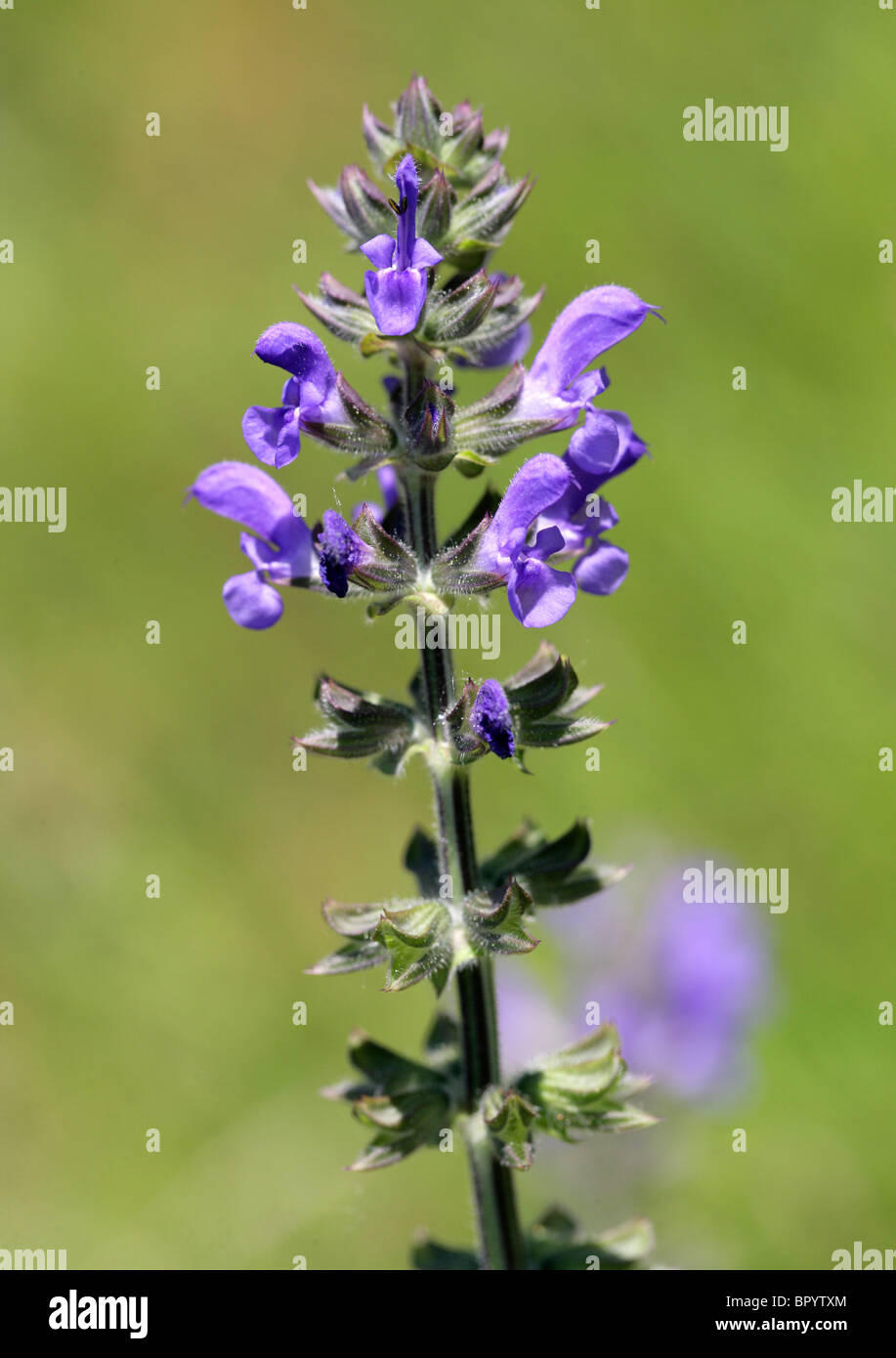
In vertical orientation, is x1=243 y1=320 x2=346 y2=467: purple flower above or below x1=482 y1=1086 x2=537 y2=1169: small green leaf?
above

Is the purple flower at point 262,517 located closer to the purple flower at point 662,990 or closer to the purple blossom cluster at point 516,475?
the purple blossom cluster at point 516,475

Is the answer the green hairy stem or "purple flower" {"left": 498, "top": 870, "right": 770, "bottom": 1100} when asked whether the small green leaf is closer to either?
the green hairy stem

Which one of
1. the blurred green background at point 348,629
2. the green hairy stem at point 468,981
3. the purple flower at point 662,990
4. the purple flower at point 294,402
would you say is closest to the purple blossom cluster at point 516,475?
the purple flower at point 294,402

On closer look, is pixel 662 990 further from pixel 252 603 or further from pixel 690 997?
pixel 252 603

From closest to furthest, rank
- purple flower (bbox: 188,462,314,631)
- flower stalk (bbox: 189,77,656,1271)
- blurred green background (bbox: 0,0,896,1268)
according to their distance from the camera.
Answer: flower stalk (bbox: 189,77,656,1271), purple flower (bbox: 188,462,314,631), blurred green background (bbox: 0,0,896,1268)

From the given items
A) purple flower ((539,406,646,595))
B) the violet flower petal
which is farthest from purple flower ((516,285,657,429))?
the violet flower petal
